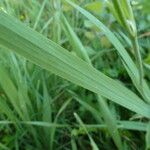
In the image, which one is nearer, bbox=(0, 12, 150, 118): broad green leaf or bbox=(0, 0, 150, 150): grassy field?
bbox=(0, 12, 150, 118): broad green leaf

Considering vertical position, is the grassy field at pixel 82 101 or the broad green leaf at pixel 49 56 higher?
the broad green leaf at pixel 49 56

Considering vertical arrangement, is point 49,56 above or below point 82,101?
above

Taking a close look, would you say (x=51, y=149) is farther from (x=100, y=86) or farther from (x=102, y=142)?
(x=100, y=86)

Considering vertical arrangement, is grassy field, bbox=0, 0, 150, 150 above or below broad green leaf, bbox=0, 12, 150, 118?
below

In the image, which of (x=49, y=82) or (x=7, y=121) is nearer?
(x=7, y=121)

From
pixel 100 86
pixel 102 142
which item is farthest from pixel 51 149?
pixel 100 86

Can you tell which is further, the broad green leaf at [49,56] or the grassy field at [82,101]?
the grassy field at [82,101]

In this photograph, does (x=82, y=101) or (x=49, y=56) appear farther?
(x=82, y=101)

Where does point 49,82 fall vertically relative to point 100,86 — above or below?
below
